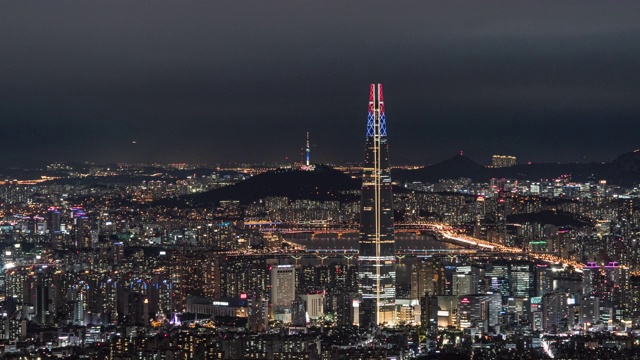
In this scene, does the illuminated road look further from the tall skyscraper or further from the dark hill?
the tall skyscraper

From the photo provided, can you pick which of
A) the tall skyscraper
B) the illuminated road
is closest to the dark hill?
the illuminated road

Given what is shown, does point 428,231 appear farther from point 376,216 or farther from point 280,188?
point 376,216

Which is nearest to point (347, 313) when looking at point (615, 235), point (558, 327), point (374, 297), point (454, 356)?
point (374, 297)

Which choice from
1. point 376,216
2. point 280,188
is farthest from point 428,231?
point 376,216

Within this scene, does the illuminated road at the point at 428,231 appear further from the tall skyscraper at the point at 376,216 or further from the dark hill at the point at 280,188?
the tall skyscraper at the point at 376,216

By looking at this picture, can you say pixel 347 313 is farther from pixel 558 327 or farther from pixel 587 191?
pixel 587 191

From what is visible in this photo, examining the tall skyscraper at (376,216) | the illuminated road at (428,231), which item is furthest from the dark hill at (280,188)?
the tall skyscraper at (376,216)
